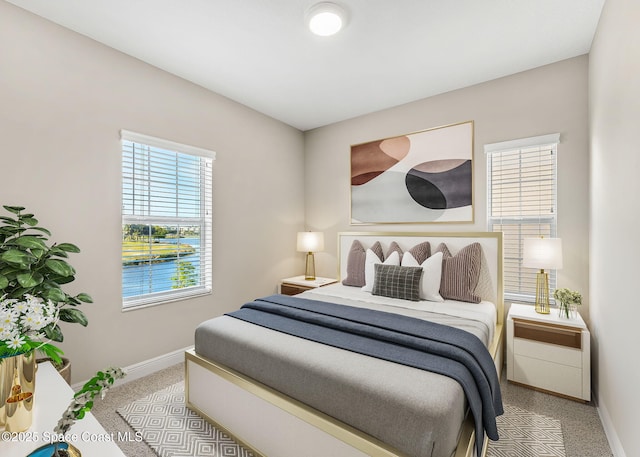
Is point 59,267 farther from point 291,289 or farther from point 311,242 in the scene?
point 311,242

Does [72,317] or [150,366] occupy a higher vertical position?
[72,317]

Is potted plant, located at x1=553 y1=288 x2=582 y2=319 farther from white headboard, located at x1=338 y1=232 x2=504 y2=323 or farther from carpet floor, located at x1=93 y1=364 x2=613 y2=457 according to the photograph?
carpet floor, located at x1=93 y1=364 x2=613 y2=457

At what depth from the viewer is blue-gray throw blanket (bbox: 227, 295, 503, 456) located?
150 cm

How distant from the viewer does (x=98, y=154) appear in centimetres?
243

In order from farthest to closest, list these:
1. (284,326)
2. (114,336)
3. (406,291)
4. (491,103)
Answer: (491,103), (406,291), (114,336), (284,326)

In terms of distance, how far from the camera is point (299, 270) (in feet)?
14.7

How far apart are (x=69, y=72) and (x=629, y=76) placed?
3.56 m

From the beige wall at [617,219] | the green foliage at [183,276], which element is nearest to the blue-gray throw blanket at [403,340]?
the beige wall at [617,219]

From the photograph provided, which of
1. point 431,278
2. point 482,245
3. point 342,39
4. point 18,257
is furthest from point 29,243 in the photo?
point 482,245

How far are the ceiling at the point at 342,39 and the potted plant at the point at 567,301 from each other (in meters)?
2.01

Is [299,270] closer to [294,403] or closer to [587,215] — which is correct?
[294,403]

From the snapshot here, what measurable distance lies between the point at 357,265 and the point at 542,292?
170 centimetres

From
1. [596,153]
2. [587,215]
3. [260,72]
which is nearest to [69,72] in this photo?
[260,72]

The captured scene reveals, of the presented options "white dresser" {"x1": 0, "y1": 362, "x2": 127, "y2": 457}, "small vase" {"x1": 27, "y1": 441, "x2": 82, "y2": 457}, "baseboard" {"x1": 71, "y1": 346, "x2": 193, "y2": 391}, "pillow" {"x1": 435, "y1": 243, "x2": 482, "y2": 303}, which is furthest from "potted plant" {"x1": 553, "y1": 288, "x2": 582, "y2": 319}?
"baseboard" {"x1": 71, "y1": 346, "x2": 193, "y2": 391}
